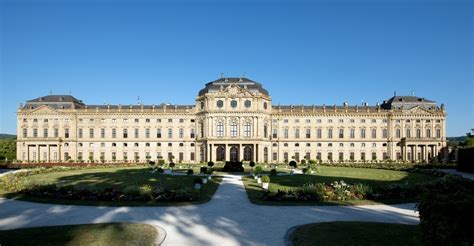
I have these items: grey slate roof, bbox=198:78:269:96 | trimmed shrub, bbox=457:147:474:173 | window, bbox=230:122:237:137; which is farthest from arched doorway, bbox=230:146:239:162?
trimmed shrub, bbox=457:147:474:173

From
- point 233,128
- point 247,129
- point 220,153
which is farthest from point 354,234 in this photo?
point 220,153

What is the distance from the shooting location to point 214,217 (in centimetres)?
1477

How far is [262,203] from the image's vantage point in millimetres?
18031

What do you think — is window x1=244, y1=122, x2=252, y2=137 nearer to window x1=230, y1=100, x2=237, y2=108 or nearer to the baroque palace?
window x1=230, y1=100, x2=237, y2=108

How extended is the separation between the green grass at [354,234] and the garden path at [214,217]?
26.8 inches

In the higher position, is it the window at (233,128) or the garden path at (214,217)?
the window at (233,128)

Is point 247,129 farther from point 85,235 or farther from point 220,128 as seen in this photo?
point 85,235

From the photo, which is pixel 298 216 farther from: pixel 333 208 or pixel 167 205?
pixel 167 205

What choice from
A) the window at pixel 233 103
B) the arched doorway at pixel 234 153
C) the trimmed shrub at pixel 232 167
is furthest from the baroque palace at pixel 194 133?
the trimmed shrub at pixel 232 167

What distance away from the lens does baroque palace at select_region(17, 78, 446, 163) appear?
67.0m

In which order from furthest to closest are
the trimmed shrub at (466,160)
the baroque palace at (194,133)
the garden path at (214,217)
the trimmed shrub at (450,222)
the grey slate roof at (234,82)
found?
the baroque palace at (194,133) → the grey slate roof at (234,82) → the trimmed shrub at (466,160) → the garden path at (214,217) → the trimmed shrub at (450,222)

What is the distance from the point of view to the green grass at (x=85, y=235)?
10684 millimetres

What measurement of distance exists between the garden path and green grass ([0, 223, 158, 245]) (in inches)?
31.1

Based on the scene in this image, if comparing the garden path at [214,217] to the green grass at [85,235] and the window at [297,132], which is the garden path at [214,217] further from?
the window at [297,132]
